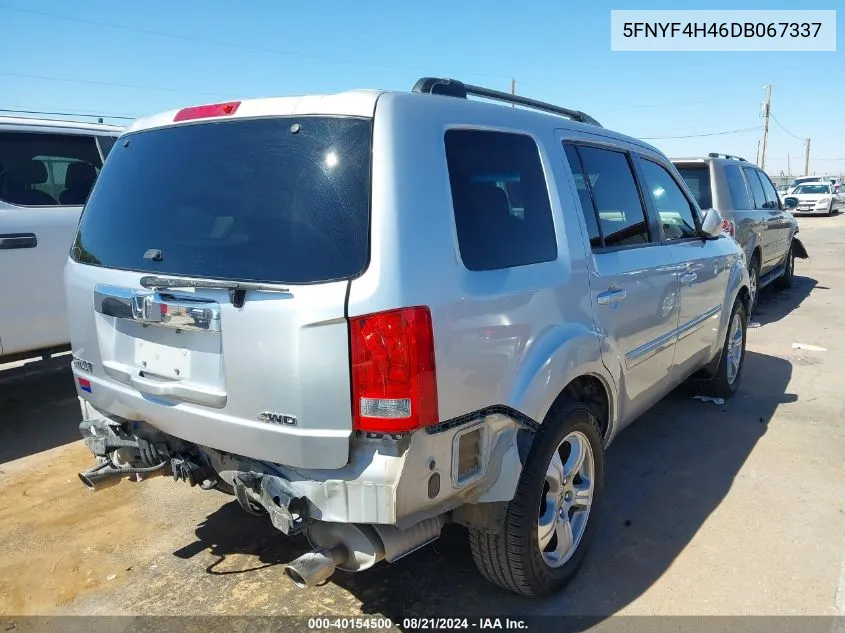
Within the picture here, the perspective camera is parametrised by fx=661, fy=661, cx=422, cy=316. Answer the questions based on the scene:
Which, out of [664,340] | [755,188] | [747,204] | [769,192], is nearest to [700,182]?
[747,204]

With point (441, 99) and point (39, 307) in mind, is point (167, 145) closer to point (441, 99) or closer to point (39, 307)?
point (441, 99)

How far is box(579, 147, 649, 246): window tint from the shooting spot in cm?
323

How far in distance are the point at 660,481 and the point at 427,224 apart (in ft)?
8.69

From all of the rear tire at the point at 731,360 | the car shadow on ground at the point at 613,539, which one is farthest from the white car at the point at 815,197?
the car shadow on ground at the point at 613,539

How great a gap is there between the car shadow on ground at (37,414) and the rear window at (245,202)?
246cm

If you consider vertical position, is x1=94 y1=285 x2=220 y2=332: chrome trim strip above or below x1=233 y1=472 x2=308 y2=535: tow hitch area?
above

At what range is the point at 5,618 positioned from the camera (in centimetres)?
278

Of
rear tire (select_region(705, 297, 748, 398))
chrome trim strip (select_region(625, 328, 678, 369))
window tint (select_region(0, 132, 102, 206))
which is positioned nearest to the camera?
chrome trim strip (select_region(625, 328, 678, 369))

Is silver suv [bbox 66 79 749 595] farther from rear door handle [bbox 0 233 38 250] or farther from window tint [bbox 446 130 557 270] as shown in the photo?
rear door handle [bbox 0 233 38 250]

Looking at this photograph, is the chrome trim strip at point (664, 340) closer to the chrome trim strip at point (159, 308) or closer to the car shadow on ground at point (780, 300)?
the chrome trim strip at point (159, 308)

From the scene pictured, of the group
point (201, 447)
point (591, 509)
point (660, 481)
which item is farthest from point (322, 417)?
point (660, 481)

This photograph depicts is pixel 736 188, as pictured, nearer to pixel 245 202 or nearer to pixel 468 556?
pixel 468 556

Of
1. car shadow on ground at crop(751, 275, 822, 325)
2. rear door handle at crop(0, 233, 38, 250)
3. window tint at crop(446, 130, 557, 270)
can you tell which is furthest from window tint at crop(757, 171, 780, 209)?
rear door handle at crop(0, 233, 38, 250)

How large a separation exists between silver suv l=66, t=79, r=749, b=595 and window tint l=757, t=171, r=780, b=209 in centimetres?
751
